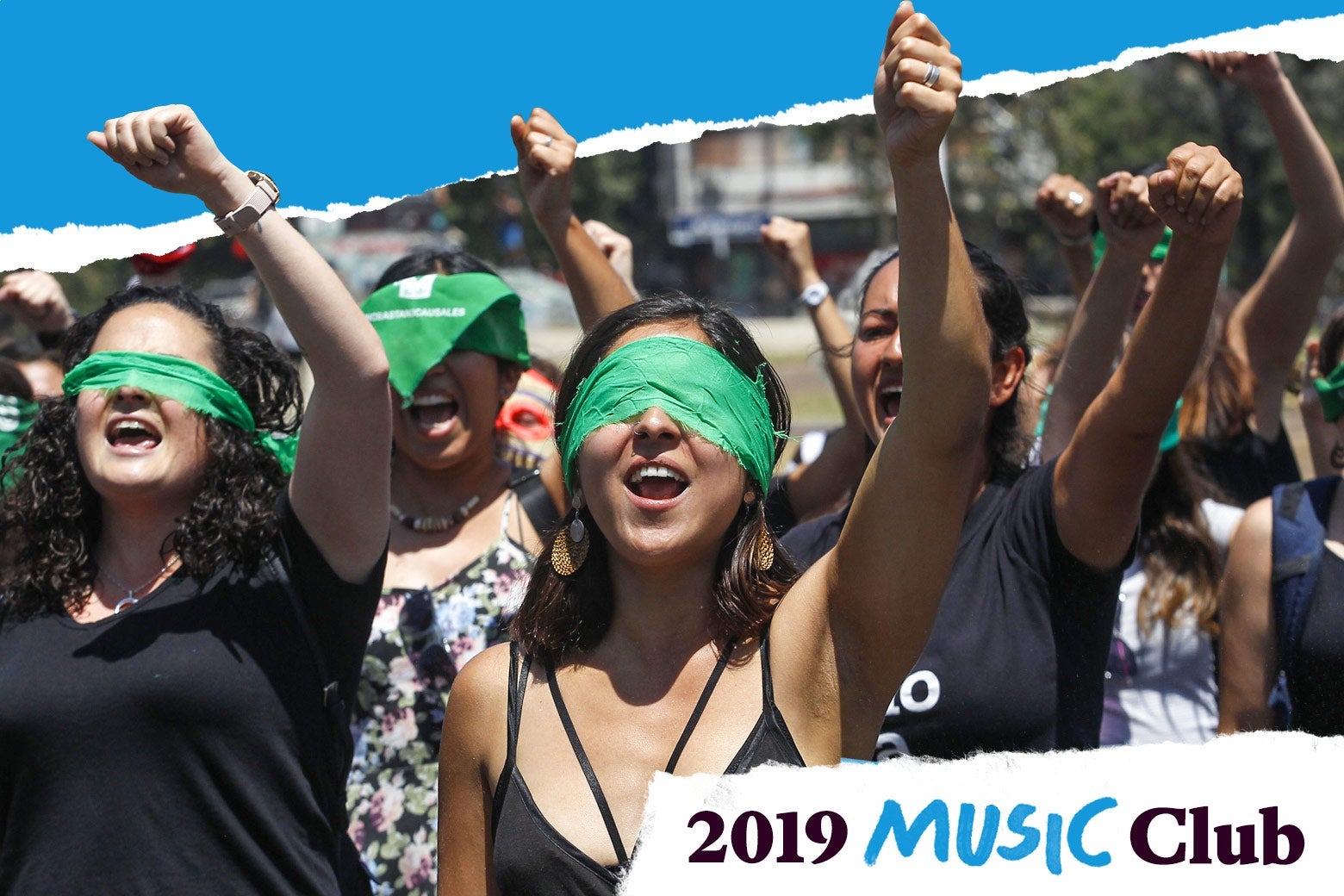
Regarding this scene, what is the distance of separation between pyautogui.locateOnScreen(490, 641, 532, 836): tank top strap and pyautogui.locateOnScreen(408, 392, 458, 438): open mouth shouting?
1451mm

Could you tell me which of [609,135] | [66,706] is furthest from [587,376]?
Result: [66,706]

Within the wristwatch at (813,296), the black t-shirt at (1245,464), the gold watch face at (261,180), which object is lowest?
the gold watch face at (261,180)

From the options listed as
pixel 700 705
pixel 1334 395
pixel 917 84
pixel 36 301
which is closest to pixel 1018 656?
pixel 700 705

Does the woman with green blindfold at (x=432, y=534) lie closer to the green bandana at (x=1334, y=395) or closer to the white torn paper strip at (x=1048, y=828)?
the white torn paper strip at (x=1048, y=828)

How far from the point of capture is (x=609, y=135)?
8.03 ft

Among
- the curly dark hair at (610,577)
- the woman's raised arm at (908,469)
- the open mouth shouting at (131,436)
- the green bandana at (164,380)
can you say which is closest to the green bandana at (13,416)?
the green bandana at (164,380)

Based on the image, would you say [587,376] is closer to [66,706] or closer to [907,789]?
[907,789]

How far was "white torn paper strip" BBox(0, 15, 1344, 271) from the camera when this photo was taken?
1.99 metres

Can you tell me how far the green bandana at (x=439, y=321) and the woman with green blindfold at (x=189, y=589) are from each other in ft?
2.23

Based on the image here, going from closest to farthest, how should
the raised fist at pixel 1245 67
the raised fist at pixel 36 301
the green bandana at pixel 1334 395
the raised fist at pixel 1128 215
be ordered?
the raised fist at pixel 1128 215, the raised fist at pixel 1245 67, the green bandana at pixel 1334 395, the raised fist at pixel 36 301

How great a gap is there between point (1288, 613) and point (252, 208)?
2.06 meters

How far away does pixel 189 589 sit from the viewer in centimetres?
268

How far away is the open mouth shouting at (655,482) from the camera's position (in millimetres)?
2145

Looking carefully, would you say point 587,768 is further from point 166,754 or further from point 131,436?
point 131,436
